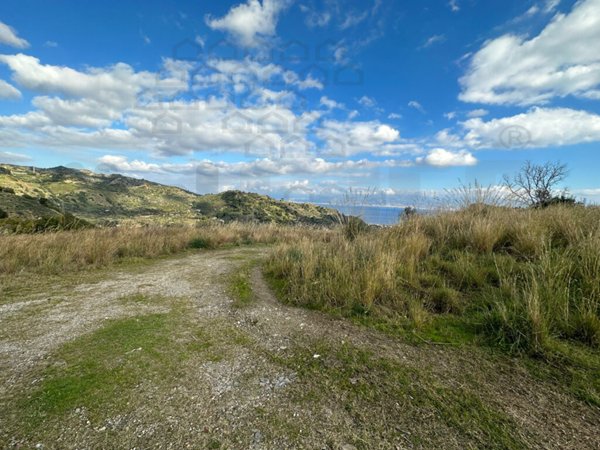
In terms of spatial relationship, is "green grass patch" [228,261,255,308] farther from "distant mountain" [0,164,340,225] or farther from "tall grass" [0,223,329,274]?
"distant mountain" [0,164,340,225]

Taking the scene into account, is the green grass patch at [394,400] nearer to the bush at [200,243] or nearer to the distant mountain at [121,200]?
the bush at [200,243]

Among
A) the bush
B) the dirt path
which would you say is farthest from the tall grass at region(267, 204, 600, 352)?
the bush

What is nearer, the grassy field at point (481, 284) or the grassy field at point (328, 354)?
the grassy field at point (328, 354)

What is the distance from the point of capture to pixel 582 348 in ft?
8.52

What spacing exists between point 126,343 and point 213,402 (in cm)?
152

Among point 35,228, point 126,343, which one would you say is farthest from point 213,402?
point 35,228

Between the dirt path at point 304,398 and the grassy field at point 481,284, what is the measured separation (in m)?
0.38

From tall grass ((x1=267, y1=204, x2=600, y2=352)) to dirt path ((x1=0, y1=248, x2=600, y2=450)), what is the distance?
0.55m

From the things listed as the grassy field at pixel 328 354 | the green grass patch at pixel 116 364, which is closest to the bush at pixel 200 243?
A: the grassy field at pixel 328 354

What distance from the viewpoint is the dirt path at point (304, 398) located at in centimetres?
175

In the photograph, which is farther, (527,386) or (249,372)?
(249,372)

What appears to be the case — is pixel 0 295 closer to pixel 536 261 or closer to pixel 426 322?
pixel 426 322

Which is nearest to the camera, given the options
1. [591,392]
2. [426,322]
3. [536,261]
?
[591,392]

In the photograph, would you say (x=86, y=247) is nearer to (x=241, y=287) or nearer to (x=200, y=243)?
(x=200, y=243)
